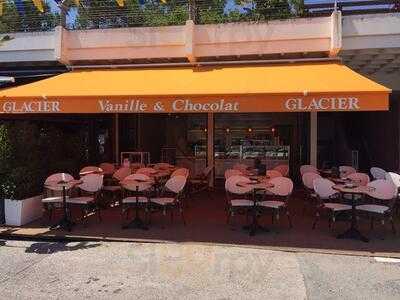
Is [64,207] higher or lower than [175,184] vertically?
lower

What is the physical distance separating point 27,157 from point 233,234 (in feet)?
16.0

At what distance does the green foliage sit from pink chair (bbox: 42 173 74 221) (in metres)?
0.38

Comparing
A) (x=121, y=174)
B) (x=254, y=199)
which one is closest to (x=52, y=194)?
(x=121, y=174)

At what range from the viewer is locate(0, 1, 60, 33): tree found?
14.5 metres

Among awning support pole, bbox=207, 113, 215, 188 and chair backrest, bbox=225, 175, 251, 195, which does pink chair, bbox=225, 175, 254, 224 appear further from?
awning support pole, bbox=207, 113, 215, 188

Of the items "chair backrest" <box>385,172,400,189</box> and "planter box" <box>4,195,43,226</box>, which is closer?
"planter box" <box>4,195,43,226</box>

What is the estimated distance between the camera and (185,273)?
708 cm

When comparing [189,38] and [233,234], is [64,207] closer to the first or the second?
[233,234]

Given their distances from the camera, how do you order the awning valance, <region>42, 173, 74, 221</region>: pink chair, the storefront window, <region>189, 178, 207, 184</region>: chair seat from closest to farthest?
the awning valance < <region>42, 173, 74, 221</region>: pink chair < <region>189, 178, 207, 184</region>: chair seat < the storefront window

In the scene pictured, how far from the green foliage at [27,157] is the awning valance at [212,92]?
2.88 ft

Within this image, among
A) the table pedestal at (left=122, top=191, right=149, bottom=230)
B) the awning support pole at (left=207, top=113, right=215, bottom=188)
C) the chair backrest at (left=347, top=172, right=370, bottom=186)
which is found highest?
the awning support pole at (left=207, top=113, right=215, bottom=188)

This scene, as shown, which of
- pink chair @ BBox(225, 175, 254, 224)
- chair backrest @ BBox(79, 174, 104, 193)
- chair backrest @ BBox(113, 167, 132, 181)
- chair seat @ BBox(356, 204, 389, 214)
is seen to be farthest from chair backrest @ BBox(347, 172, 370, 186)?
chair backrest @ BBox(79, 174, 104, 193)

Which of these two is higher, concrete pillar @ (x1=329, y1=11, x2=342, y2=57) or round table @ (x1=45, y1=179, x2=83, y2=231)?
concrete pillar @ (x1=329, y1=11, x2=342, y2=57)

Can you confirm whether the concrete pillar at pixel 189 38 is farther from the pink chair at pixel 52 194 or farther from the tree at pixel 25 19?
the tree at pixel 25 19
